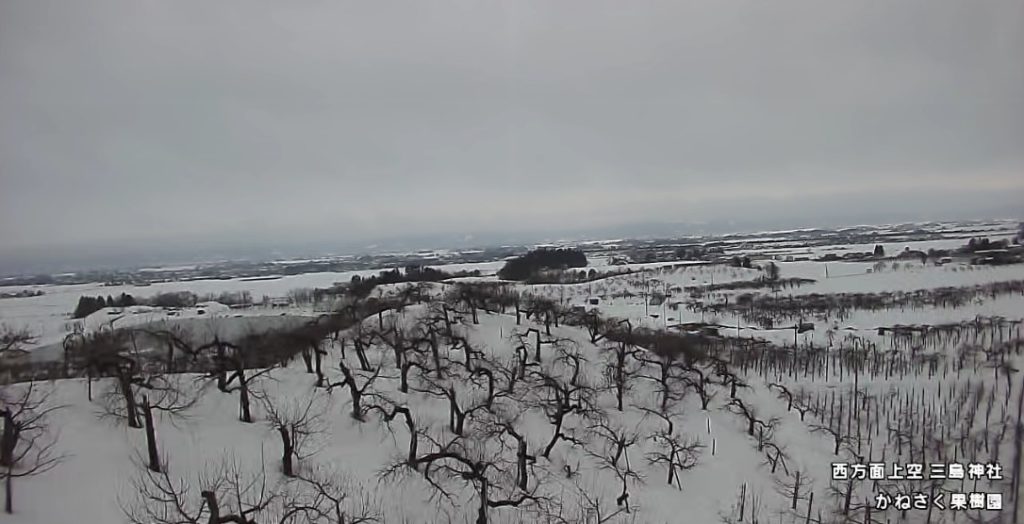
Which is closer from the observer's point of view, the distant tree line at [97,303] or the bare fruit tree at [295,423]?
the bare fruit tree at [295,423]

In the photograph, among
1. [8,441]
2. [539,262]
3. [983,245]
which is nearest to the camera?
[983,245]

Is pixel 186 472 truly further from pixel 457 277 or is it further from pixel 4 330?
pixel 457 277

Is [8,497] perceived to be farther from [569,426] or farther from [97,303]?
[569,426]

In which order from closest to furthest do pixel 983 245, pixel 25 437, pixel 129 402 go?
pixel 983 245 → pixel 25 437 → pixel 129 402

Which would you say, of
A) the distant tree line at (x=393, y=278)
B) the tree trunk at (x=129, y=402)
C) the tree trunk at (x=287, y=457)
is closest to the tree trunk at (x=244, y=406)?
the tree trunk at (x=129, y=402)

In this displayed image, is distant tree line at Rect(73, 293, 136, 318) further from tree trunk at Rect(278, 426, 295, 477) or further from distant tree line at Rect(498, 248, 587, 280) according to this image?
distant tree line at Rect(498, 248, 587, 280)

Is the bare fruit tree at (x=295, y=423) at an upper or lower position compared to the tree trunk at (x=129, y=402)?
lower

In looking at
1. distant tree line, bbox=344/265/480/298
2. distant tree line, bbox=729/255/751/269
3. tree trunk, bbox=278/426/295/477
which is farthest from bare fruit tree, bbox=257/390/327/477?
distant tree line, bbox=729/255/751/269

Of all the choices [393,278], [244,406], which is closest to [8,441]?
[244,406]

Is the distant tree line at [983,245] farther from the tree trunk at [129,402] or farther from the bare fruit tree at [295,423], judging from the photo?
the tree trunk at [129,402]
